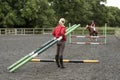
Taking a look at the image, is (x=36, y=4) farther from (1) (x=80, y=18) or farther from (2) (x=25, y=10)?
(1) (x=80, y=18)

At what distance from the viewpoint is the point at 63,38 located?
42.6 ft

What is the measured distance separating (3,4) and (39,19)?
6.64 metres

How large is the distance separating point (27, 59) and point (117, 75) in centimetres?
284

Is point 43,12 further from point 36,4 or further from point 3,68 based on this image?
point 3,68

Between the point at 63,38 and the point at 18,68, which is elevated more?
the point at 63,38

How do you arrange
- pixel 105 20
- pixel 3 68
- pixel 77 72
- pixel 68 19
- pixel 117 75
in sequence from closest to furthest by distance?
pixel 117 75, pixel 77 72, pixel 3 68, pixel 68 19, pixel 105 20

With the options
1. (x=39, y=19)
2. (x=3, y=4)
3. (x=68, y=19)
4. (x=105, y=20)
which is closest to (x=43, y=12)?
(x=39, y=19)

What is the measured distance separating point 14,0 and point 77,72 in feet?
182

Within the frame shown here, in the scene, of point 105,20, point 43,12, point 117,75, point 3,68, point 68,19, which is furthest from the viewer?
point 105,20

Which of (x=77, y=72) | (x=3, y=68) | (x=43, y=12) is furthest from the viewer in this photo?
(x=43, y=12)

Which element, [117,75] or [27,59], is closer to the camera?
[117,75]

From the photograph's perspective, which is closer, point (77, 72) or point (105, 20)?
point (77, 72)

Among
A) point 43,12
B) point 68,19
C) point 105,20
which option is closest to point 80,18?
point 68,19

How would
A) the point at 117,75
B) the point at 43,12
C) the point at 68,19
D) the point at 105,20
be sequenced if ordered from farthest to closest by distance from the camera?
1. the point at 105,20
2. the point at 68,19
3. the point at 43,12
4. the point at 117,75
